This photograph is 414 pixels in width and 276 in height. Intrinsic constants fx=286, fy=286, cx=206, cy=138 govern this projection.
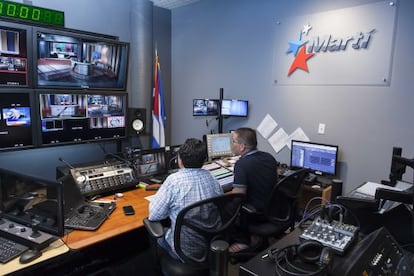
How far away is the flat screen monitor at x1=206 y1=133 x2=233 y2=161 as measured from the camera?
10.9 ft

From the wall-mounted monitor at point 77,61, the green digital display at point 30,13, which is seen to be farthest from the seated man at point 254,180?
the green digital display at point 30,13

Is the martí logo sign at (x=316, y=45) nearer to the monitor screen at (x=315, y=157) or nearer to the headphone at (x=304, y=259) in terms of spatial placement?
the monitor screen at (x=315, y=157)

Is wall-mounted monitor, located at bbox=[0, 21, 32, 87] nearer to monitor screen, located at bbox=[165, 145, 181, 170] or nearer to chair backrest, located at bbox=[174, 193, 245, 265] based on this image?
monitor screen, located at bbox=[165, 145, 181, 170]

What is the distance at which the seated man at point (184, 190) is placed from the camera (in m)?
1.63

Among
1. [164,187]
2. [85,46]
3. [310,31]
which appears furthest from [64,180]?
[310,31]

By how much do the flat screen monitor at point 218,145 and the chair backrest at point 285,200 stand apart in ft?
4.09

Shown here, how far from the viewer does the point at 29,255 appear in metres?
1.38

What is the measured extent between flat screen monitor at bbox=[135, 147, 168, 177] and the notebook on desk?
0.56 m

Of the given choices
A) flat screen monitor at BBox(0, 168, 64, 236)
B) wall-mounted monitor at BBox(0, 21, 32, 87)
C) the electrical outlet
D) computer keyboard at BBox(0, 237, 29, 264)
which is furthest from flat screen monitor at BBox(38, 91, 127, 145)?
the electrical outlet

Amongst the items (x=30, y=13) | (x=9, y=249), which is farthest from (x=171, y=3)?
(x=9, y=249)

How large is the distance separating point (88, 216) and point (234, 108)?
2292 mm

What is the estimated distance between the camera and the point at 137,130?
3.17 metres

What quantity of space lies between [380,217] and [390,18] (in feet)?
6.86

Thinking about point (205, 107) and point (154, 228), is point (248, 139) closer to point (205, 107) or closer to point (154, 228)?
point (154, 228)
